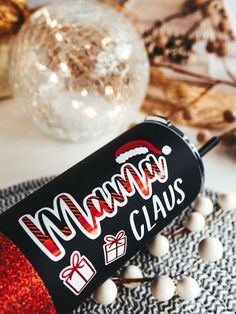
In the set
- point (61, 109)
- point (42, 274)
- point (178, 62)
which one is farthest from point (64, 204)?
point (178, 62)

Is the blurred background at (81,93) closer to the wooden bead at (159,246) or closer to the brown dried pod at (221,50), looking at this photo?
the brown dried pod at (221,50)

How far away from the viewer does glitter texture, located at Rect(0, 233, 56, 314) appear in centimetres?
41

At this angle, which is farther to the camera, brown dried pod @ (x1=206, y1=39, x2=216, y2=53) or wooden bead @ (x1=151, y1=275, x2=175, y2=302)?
brown dried pod @ (x1=206, y1=39, x2=216, y2=53)

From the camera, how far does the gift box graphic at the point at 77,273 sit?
1.41 ft

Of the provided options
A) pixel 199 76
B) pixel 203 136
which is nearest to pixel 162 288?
pixel 203 136

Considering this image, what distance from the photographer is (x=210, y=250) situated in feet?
1.61

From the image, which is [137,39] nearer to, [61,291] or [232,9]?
[232,9]

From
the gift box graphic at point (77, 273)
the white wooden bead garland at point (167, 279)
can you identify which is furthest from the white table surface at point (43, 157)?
the gift box graphic at point (77, 273)

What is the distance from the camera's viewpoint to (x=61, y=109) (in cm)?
64

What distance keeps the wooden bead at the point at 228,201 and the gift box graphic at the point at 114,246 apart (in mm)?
148

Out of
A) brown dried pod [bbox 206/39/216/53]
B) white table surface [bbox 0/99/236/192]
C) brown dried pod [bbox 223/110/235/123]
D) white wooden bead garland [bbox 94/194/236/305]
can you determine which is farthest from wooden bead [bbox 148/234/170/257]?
brown dried pod [bbox 206/39/216/53]

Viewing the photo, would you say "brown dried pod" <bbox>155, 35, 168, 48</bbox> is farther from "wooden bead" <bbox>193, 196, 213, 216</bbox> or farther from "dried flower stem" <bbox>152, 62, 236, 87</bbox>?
Answer: "wooden bead" <bbox>193, 196, 213, 216</bbox>

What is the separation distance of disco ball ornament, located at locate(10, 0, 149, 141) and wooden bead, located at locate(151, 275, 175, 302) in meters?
0.24

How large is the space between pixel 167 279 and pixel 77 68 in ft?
0.87
